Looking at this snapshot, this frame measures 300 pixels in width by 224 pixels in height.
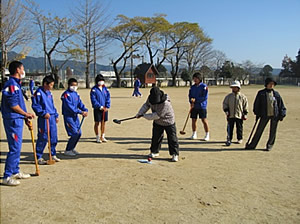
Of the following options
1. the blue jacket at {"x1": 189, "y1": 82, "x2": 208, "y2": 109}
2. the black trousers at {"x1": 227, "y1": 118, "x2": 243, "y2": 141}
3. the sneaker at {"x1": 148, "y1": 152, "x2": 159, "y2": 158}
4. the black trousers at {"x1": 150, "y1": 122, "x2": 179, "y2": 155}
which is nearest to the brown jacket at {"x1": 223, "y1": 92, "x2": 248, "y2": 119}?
the black trousers at {"x1": 227, "y1": 118, "x2": 243, "y2": 141}

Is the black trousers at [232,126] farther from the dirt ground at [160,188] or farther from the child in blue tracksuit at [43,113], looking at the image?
the child in blue tracksuit at [43,113]

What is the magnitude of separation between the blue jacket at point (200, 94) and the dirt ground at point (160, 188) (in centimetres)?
135

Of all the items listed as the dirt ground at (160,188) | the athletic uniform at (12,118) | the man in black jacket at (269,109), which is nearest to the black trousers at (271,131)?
the man in black jacket at (269,109)

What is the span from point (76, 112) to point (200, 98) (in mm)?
3597

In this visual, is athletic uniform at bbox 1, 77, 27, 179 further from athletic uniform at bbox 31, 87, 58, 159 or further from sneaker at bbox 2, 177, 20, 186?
athletic uniform at bbox 31, 87, 58, 159

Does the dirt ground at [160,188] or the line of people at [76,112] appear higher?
the line of people at [76,112]

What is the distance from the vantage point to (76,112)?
644 centimetres

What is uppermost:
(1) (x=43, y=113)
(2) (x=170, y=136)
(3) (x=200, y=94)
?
(3) (x=200, y=94)

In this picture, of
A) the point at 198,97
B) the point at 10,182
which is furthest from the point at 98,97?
the point at 10,182

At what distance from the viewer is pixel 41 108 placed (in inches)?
223

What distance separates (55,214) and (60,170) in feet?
6.14

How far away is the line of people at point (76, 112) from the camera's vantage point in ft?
15.3

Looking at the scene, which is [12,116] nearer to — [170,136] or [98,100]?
[170,136]

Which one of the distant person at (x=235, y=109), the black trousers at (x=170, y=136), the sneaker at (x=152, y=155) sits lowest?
the sneaker at (x=152, y=155)
